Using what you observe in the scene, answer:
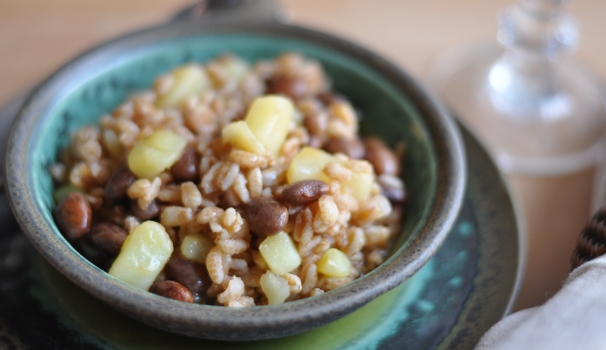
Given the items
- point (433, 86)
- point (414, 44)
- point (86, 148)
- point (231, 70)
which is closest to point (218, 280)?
point (86, 148)

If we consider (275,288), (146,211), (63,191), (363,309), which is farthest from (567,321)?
(63,191)

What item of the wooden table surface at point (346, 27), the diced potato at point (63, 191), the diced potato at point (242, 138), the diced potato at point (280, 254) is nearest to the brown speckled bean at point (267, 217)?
the diced potato at point (280, 254)

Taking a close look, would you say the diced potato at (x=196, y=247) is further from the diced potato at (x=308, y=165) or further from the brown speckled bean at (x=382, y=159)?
the brown speckled bean at (x=382, y=159)

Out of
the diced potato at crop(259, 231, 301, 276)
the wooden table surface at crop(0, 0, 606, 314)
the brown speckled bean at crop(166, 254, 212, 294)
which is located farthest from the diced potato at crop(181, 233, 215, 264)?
the wooden table surface at crop(0, 0, 606, 314)

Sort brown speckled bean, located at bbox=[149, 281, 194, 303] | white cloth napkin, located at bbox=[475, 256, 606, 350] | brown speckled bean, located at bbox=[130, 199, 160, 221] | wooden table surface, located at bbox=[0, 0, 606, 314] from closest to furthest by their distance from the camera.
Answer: white cloth napkin, located at bbox=[475, 256, 606, 350] → brown speckled bean, located at bbox=[149, 281, 194, 303] → brown speckled bean, located at bbox=[130, 199, 160, 221] → wooden table surface, located at bbox=[0, 0, 606, 314]

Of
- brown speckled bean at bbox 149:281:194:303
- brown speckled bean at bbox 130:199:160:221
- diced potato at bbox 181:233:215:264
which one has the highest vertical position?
brown speckled bean at bbox 130:199:160:221

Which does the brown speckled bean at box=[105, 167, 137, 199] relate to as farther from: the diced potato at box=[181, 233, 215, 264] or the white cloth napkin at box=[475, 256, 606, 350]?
the white cloth napkin at box=[475, 256, 606, 350]

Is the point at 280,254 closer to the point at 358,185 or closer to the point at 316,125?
the point at 358,185
